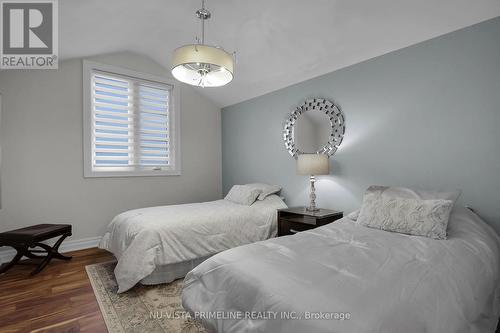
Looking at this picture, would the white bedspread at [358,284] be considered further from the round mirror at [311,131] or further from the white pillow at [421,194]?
the round mirror at [311,131]

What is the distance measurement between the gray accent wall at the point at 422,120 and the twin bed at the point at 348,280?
422mm

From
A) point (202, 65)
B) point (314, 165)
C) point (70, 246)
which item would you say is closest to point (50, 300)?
point (70, 246)

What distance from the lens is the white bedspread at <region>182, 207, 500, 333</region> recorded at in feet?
3.01

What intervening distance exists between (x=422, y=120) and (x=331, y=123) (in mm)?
944

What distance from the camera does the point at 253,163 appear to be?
4.15 m

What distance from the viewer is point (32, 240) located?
8.35ft

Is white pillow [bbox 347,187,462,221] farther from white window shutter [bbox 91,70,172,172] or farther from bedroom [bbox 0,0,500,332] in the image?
white window shutter [bbox 91,70,172,172]

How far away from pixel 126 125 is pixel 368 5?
346cm

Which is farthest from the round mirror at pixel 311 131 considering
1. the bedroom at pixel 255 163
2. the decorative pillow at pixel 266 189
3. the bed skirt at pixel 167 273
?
the bed skirt at pixel 167 273

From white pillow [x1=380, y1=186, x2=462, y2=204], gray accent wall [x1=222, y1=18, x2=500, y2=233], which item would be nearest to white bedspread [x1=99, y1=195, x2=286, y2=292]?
gray accent wall [x1=222, y1=18, x2=500, y2=233]

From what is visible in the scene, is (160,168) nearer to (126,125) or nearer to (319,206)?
(126,125)

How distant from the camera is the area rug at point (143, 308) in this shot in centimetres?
178

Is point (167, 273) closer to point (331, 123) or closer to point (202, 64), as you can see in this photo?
point (202, 64)

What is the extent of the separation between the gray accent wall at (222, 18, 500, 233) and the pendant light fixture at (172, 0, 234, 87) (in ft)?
5.31
